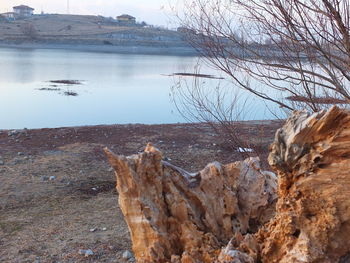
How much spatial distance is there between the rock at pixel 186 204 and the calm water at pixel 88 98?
7724 mm

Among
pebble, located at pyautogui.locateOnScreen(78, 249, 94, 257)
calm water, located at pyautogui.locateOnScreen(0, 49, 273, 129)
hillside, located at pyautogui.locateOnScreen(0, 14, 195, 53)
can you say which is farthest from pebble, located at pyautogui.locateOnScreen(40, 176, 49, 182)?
hillside, located at pyautogui.locateOnScreen(0, 14, 195, 53)

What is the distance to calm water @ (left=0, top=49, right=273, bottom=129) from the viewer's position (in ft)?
52.1

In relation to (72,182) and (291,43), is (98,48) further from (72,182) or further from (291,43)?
(291,43)

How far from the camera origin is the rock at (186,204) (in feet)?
9.42

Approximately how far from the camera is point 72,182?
759 cm

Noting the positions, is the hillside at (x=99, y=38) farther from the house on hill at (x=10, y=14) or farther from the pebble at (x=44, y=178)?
the pebble at (x=44, y=178)

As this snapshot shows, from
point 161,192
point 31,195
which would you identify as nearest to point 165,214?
point 161,192

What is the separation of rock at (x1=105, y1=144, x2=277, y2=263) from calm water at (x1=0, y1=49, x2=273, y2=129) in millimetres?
7724

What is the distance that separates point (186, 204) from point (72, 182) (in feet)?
16.1

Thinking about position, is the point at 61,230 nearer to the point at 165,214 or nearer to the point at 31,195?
the point at 31,195

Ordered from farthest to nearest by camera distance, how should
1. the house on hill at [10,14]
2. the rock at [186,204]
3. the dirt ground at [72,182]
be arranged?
1. the house on hill at [10,14]
2. the dirt ground at [72,182]
3. the rock at [186,204]

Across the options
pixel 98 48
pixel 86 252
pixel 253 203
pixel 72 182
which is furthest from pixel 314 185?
pixel 98 48

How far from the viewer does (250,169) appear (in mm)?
3295

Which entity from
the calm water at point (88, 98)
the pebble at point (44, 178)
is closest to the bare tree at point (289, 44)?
the pebble at point (44, 178)
